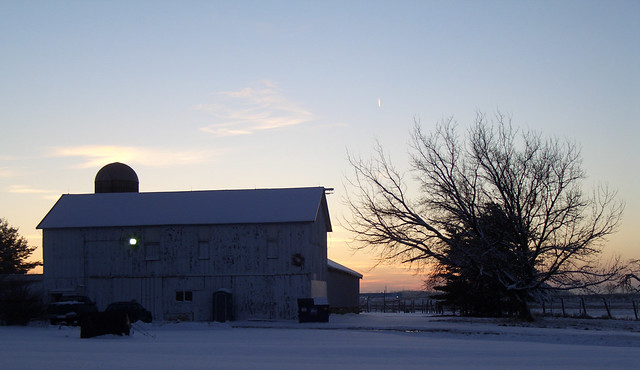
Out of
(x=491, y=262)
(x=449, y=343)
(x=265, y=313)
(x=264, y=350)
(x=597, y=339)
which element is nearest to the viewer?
(x=264, y=350)

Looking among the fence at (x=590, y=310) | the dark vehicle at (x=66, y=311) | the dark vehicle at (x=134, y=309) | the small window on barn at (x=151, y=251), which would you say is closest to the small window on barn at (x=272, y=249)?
the small window on barn at (x=151, y=251)

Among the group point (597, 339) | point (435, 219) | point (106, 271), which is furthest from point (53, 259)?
point (597, 339)

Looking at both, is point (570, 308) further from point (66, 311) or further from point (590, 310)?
point (66, 311)

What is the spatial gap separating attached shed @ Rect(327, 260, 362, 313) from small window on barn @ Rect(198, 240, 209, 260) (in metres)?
10.2

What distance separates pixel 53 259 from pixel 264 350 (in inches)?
1037

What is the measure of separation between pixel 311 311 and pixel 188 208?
1078 cm

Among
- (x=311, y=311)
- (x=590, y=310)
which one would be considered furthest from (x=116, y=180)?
(x=590, y=310)

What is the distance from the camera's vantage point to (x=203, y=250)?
39406 mm

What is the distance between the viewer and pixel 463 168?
34875mm

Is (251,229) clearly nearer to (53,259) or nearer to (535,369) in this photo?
(53,259)

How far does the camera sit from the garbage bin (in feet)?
115

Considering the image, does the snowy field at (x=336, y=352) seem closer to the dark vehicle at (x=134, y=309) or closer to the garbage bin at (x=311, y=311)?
the garbage bin at (x=311, y=311)

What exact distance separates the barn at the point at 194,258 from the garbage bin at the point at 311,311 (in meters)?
2.91

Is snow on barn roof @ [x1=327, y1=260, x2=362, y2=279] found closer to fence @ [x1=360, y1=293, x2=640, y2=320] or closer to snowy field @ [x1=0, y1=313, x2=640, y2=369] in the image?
fence @ [x1=360, y1=293, x2=640, y2=320]
